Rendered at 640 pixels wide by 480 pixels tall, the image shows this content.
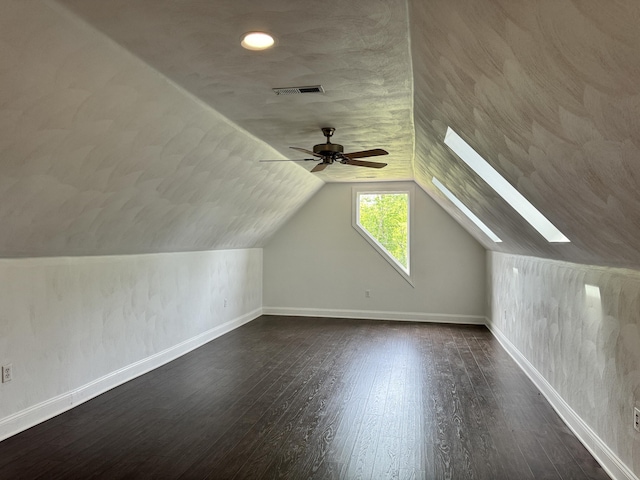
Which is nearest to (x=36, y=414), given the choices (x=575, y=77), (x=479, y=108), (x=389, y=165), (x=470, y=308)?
(x=479, y=108)

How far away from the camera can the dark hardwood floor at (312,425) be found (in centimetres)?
280

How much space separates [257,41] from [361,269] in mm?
5841

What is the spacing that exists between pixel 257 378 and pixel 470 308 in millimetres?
4408

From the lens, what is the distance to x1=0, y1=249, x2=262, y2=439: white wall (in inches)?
130

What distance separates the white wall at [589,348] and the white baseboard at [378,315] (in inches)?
99.8

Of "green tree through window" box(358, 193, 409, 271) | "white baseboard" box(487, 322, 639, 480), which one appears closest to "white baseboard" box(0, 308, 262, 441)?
"green tree through window" box(358, 193, 409, 271)

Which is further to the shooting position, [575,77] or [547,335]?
[547,335]

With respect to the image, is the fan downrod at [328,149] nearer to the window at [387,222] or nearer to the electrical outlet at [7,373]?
the electrical outlet at [7,373]

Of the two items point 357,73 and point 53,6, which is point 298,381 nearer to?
point 357,73

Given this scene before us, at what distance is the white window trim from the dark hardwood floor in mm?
2585

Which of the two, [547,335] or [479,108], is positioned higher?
[479,108]

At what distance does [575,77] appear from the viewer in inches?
60.2

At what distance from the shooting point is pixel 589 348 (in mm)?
3176

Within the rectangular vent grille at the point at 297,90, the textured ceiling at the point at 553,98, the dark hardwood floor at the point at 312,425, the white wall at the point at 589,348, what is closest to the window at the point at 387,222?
the dark hardwood floor at the point at 312,425
